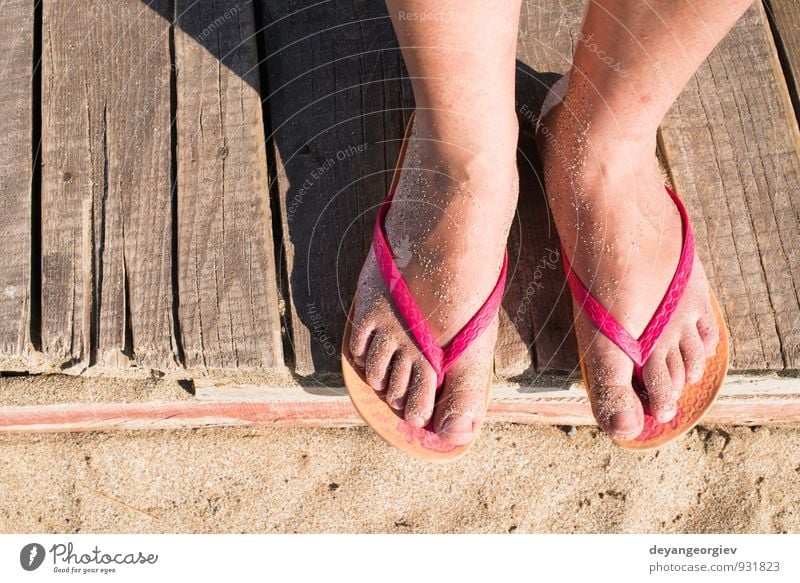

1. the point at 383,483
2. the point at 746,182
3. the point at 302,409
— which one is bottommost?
the point at 383,483

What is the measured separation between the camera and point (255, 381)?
4.96ft

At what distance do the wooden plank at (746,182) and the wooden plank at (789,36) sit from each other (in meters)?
0.04

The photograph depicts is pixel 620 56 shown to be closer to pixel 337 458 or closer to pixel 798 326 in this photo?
pixel 798 326

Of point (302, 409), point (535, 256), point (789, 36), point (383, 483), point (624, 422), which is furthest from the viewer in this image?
point (383, 483)

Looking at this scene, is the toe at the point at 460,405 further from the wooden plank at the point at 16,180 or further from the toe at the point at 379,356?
the wooden plank at the point at 16,180

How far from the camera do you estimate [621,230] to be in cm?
138

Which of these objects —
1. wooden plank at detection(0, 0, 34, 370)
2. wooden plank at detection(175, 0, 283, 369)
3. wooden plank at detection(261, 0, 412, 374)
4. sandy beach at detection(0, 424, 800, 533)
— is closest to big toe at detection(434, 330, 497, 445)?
wooden plank at detection(261, 0, 412, 374)

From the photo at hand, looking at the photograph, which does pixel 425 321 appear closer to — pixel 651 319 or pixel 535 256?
pixel 535 256

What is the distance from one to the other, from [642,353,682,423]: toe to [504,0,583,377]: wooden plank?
0.51 ft

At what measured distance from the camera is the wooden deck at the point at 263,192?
1.45m

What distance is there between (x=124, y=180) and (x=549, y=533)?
1.44m

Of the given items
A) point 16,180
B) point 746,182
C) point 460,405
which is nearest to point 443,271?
point 460,405

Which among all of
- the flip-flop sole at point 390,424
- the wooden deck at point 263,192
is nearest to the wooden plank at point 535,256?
the wooden deck at point 263,192

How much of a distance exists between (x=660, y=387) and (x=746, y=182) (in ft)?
1.79
